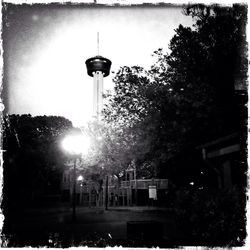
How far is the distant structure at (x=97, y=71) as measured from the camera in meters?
48.1

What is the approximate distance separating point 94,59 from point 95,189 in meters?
25.7

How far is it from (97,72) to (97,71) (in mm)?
1225

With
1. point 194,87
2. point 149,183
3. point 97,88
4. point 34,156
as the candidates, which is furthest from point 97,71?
point 194,87

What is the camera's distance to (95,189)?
92.8ft

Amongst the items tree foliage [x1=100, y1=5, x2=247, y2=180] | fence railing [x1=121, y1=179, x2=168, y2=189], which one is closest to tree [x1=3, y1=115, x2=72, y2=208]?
fence railing [x1=121, y1=179, x2=168, y2=189]

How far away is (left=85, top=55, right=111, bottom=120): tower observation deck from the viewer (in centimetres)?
4812

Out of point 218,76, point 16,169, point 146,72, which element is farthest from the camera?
point 16,169

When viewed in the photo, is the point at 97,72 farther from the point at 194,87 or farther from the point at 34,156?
the point at 194,87

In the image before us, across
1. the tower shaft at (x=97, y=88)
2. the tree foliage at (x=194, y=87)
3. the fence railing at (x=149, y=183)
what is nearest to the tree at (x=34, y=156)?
the fence railing at (x=149, y=183)

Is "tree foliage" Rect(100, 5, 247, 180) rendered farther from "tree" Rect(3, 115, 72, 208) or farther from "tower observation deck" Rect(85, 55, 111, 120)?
"tower observation deck" Rect(85, 55, 111, 120)

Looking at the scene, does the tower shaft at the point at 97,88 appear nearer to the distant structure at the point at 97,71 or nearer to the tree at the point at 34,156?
the distant structure at the point at 97,71

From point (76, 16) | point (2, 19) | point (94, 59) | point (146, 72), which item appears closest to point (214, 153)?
A: point (76, 16)

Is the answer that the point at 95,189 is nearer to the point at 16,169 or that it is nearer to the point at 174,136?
the point at 16,169

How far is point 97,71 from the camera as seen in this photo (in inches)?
1987
